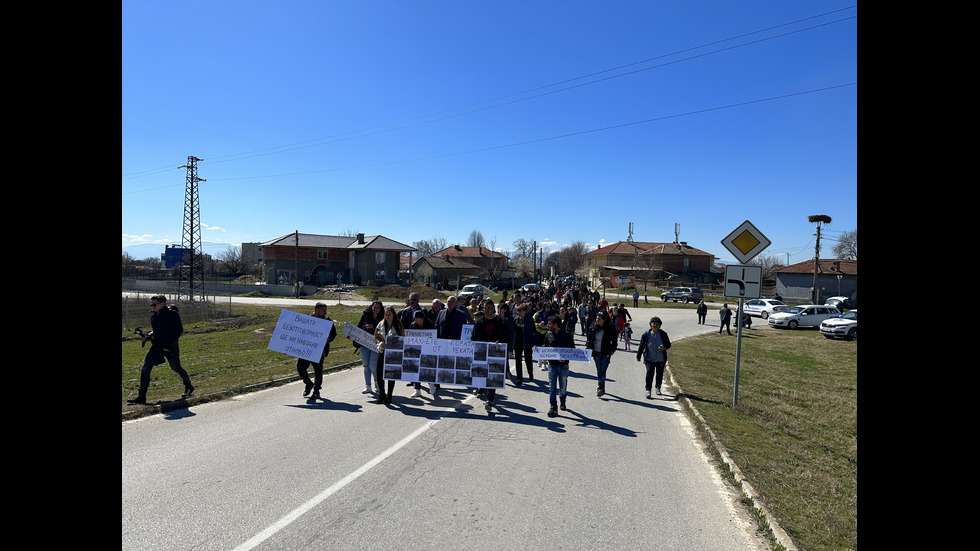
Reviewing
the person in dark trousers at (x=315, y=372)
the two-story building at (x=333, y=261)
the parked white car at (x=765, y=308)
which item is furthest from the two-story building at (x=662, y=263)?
the person in dark trousers at (x=315, y=372)

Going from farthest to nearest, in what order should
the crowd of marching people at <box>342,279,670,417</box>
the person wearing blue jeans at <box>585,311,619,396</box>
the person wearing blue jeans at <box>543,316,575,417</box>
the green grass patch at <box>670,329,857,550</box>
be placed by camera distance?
the person wearing blue jeans at <box>585,311,619,396</box>, the crowd of marching people at <box>342,279,670,417</box>, the person wearing blue jeans at <box>543,316,575,417</box>, the green grass patch at <box>670,329,857,550</box>

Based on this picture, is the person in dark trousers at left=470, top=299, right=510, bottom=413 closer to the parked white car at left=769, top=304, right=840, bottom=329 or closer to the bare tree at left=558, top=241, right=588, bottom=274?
the parked white car at left=769, top=304, right=840, bottom=329

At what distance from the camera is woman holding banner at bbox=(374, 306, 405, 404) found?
11.0 metres

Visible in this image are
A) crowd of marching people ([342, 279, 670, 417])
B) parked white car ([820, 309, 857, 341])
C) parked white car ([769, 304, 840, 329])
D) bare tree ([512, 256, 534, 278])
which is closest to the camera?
crowd of marching people ([342, 279, 670, 417])

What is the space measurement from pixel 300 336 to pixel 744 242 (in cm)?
936

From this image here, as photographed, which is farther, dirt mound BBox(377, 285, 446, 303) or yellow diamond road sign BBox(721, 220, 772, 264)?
dirt mound BBox(377, 285, 446, 303)

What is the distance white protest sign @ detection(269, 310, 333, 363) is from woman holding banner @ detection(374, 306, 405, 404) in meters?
1.13

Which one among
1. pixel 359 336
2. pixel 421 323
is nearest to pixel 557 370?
pixel 421 323

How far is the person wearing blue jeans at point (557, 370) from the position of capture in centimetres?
1032

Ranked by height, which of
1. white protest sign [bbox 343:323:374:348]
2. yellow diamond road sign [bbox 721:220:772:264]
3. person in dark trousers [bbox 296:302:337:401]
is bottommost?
person in dark trousers [bbox 296:302:337:401]

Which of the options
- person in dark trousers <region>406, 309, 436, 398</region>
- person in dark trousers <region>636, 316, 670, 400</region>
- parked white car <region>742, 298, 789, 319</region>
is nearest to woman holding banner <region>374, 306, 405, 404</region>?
person in dark trousers <region>406, 309, 436, 398</region>

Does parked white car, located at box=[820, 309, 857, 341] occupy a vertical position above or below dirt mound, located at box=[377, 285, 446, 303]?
below
